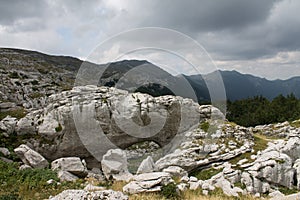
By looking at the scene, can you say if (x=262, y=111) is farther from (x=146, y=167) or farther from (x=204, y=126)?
(x=146, y=167)

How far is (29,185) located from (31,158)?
9.71 metres

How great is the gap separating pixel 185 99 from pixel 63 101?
46.0 feet

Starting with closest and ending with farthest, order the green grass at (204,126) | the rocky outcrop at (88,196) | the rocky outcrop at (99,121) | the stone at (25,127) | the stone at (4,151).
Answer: the rocky outcrop at (88,196)
the stone at (4,151)
the stone at (25,127)
the rocky outcrop at (99,121)
the green grass at (204,126)

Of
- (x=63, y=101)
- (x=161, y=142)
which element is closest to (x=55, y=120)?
(x=63, y=101)

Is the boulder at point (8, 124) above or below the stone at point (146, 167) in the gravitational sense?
above

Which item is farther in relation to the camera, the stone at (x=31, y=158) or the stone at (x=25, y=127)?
the stone at (x=25, y=127)

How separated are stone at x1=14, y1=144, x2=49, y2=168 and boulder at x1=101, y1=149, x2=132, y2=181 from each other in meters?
4.74

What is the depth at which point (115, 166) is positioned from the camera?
20.7 metres

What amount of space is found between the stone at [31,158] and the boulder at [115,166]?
4.74m

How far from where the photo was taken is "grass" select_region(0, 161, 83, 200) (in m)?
12.1

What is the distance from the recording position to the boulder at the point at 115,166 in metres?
19.9

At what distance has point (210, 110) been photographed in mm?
36031

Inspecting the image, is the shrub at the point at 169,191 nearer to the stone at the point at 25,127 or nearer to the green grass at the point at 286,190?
the green grass at the point at 286,190

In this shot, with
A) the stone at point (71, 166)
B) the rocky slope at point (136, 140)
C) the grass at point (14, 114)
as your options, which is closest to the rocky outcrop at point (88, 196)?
the rocky slope at point (136, 140)
